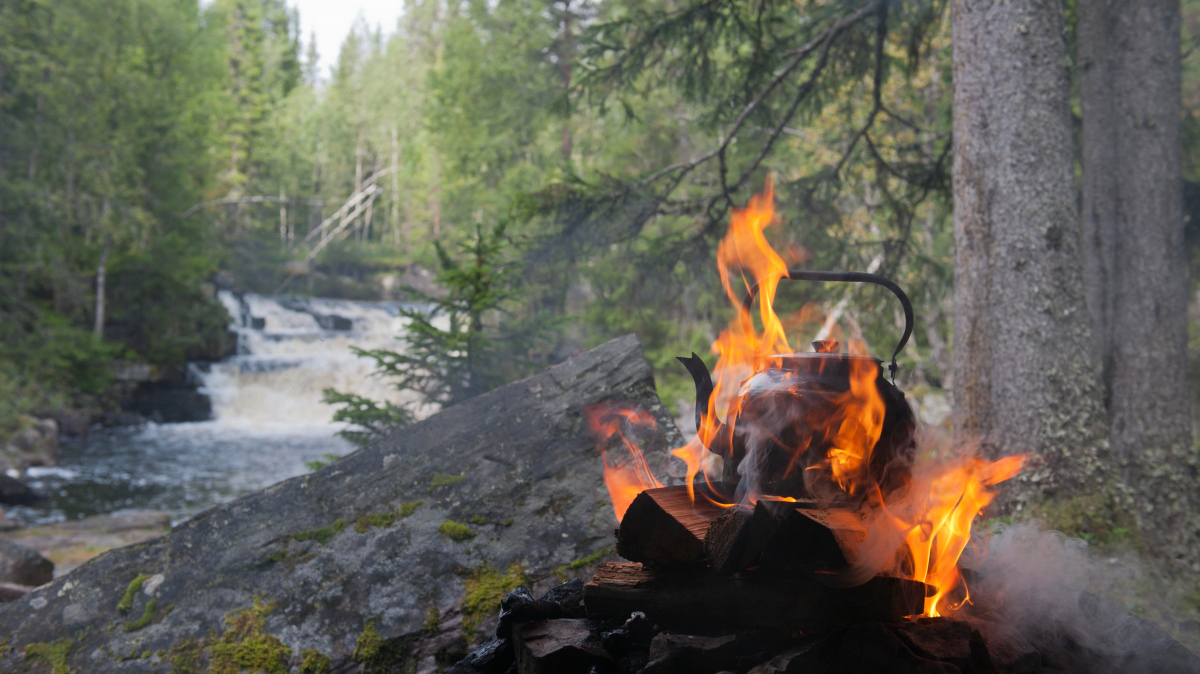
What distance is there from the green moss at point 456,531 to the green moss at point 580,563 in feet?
1.38

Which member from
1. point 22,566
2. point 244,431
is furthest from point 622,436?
point 244,431

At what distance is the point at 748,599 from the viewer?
5.95ft

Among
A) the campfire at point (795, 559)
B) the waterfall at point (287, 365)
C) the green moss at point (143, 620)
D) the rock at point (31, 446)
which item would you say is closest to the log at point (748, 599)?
the campfire at point (795, 559)

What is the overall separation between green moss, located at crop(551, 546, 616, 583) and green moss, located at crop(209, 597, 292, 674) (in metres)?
1.07

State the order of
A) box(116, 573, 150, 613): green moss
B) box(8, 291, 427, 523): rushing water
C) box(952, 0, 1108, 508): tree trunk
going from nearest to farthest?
box(116, 573, 150, 613): green moss → box(952, 0, 1108, 508): tree trunk → box(8, 291, 427, 523): rushing water

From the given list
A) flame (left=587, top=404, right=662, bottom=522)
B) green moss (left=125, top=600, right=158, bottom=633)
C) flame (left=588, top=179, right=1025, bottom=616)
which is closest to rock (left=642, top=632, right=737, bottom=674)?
flame (left=588, top=179, right=1025, bottom=616)

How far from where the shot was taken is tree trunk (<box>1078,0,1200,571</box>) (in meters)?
5.00

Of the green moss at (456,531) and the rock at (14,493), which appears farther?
the rock at (14,493)

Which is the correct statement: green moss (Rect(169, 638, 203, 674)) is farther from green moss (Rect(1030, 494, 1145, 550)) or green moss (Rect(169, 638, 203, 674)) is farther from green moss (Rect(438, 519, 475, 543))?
green moss (Rect(1030, 494, 1145, 550))

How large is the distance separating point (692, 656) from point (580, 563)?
1180 mm

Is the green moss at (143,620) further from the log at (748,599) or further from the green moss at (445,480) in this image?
the log at (748,599)

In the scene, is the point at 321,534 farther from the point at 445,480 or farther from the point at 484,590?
the point at 484,590

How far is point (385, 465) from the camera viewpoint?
3225 millimetres

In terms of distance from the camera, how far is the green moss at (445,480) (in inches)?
123
